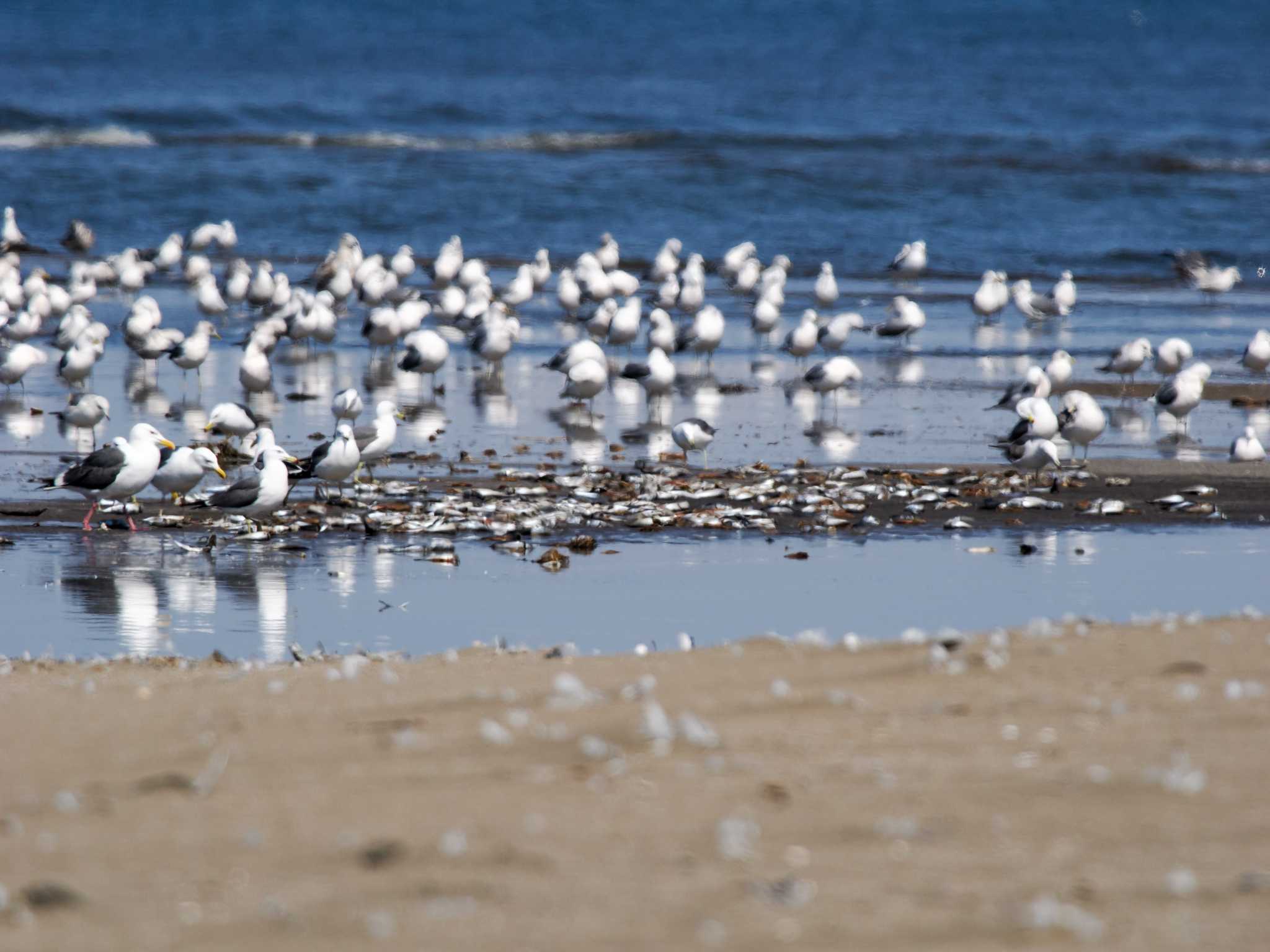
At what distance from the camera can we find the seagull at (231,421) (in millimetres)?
13602

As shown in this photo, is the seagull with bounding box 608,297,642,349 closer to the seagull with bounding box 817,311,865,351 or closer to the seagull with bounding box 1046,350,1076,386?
the seagull with bounding box 817,311,865,351

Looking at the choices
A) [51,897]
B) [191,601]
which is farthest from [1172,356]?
[51,897]

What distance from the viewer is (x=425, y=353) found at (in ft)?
57.7

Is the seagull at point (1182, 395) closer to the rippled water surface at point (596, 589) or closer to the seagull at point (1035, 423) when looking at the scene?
the seagull at point (1035, 423)

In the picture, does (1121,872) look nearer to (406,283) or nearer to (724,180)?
(406,283)

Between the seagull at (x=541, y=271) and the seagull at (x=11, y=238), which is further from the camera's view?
the seagull at (x=11, y=238)

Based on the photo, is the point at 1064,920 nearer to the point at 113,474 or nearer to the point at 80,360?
the point at 113,474

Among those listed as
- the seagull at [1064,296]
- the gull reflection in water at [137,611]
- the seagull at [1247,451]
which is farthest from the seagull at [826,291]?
the gull reflection in water at [137,611]

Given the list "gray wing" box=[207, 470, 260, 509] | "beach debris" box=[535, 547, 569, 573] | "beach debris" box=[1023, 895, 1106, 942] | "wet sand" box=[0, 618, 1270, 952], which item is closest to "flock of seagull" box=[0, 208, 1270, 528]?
"gray wing" box=[207, 470, 260, 509]

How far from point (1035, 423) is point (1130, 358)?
5.17 metres

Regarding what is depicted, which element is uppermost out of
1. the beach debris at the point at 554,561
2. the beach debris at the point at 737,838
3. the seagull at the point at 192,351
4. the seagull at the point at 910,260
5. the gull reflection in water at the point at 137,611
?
the seagull at the point at 910,260

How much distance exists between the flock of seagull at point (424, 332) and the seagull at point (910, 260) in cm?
3

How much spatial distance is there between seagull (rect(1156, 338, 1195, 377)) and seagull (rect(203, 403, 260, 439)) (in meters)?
8.94

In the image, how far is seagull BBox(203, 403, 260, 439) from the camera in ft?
44.6
